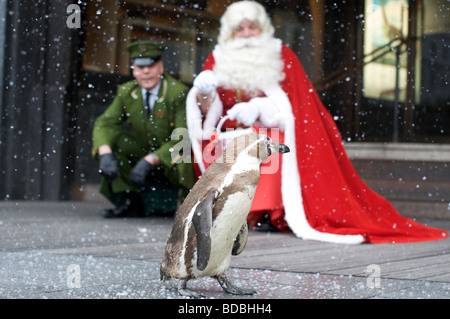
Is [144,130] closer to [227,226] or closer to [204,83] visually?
[204,83]

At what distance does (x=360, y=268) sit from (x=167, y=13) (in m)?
4.39

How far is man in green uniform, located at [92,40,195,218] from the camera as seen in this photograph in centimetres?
372

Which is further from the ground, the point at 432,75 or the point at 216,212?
the point at 432,75

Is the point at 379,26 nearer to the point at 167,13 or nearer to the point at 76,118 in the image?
the point at 167,13

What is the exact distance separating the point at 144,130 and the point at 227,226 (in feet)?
8.29

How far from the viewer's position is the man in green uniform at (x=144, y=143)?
372 cm

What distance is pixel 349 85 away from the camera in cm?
616

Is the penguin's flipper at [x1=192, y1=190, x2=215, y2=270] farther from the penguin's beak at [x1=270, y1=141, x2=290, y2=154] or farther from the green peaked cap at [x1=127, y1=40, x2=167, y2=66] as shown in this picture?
the green peaked cap at [x1=127, y1=40, x2=167, y2=66]

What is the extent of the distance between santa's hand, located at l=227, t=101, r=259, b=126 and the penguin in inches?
62.3

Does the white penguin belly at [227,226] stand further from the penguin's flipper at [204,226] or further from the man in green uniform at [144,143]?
the man in green uniform at [144,143]

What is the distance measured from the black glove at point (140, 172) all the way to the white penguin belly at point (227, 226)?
7.33 feet

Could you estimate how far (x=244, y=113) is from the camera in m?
3.04

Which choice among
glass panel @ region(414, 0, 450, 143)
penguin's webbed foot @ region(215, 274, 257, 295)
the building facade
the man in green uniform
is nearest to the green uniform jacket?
the man in green uniform

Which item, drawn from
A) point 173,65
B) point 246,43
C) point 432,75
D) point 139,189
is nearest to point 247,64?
point 246,43
